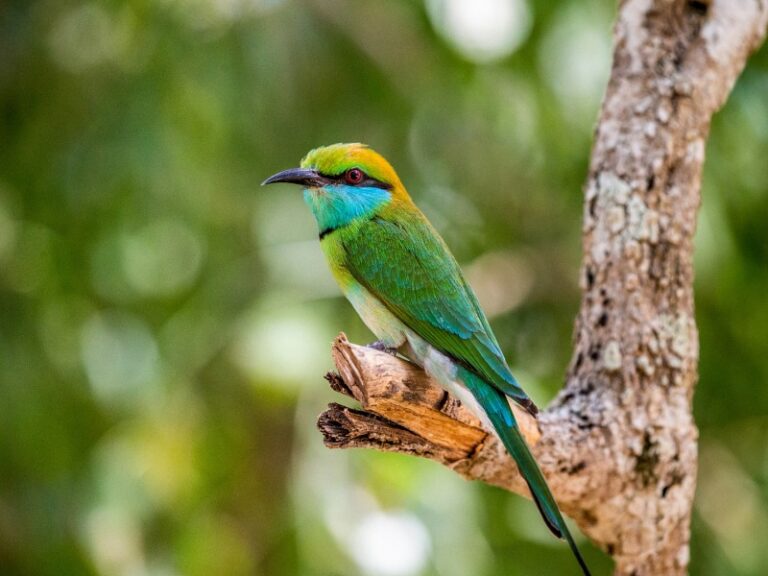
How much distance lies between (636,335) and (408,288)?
2.35ft

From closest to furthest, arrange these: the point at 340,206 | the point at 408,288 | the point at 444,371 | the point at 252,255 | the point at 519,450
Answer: the point at 519,450, the point at 444,371, the point at 408,288, the point at 340,206, the point at 252,255

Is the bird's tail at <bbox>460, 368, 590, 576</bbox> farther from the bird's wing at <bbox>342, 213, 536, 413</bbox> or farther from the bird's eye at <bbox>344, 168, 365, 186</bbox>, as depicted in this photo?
the bird's eye at <bbox>344, 168, 365, 186</bbox>

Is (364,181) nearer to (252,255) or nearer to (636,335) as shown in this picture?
(636,335)

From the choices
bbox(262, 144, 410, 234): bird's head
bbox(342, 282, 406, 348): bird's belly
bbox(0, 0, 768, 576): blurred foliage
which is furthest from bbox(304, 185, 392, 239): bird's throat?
bbox(0, 0, 768, 576): blurred foliage

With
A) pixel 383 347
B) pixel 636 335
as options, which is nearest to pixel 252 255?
pixel 383 347

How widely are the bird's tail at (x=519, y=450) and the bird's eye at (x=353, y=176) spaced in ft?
2.77

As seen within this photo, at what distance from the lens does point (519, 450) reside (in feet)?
10.2

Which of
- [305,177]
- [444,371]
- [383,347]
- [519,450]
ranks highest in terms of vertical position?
[305,177]

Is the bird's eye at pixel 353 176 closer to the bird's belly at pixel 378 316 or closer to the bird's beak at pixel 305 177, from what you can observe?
the bird's beak at pixel 305 177

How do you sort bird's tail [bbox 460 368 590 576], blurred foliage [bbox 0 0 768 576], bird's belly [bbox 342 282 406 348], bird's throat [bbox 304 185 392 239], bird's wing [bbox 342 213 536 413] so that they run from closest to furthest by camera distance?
bird's tail [bbox 460 368 590 576] < bird's wing [bbox 342 213 536 413] < bird's belly [bbox 342 282 406 348] < bird's throat [bbox 304 185 392 239] < blurred foliage [bbox 0 0 768 576]

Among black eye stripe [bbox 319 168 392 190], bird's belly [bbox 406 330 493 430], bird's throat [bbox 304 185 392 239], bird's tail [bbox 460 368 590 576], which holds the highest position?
black eye stripe [bbox 319 168 392 190]

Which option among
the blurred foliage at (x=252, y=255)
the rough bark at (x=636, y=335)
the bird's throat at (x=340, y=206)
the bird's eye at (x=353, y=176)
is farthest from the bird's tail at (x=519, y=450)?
the blurred foliage at (x=252, y=255)

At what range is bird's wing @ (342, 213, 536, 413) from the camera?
11.2ft

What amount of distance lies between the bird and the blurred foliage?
153cm
